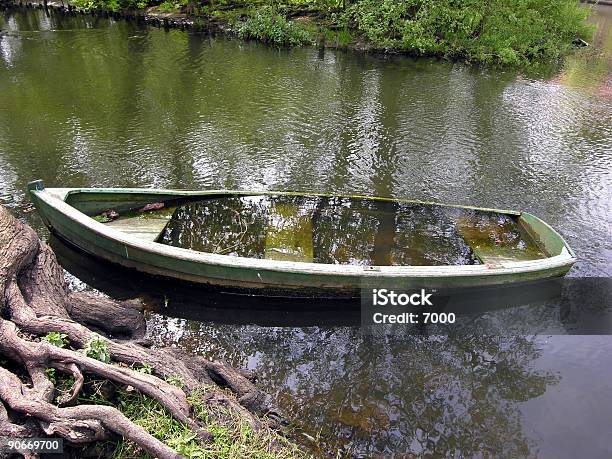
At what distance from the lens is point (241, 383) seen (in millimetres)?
6340

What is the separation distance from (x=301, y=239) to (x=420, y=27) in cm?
1647

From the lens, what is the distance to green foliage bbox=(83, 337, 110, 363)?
5352 mm

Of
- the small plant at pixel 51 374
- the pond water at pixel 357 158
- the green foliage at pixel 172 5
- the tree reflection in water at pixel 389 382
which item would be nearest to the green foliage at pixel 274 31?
Answer: the pond water at pixel 357 158

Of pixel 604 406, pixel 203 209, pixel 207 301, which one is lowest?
pixel 604 406

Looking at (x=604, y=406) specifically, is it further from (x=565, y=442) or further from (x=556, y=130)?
(x=556, y=130)

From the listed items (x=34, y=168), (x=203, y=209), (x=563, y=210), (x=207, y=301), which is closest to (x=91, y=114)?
(x=34, y=168)

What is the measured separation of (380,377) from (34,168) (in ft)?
31.9

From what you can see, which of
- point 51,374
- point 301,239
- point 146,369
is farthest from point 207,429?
point 301,239

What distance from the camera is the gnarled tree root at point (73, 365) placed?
4.66m

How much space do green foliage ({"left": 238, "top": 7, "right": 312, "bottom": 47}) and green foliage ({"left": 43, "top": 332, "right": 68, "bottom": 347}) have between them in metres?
20.4

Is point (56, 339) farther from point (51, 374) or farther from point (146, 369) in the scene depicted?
point (146, 369)

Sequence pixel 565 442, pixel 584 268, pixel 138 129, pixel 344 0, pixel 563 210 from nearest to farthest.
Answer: pixel 565 442 → pixel 584 268 → pixel 563 210 → pixel 138 129 → pixel 344 0

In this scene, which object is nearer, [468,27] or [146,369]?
[146,369]

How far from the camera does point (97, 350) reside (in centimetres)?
538
